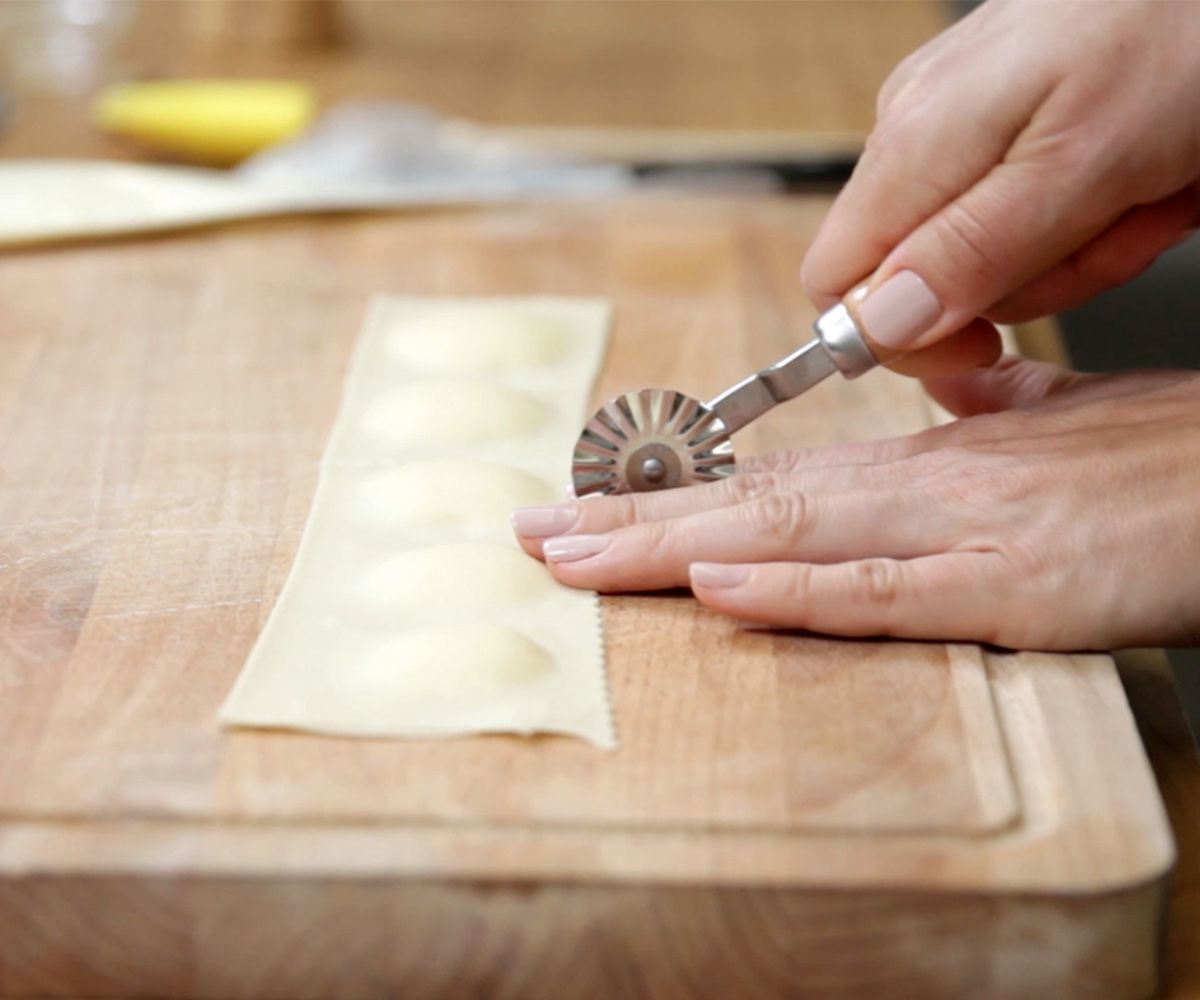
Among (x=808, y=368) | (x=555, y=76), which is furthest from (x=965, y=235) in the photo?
(x=555, y=76)

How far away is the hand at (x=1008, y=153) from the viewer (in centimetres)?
112

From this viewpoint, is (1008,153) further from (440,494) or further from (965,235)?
(440,494)

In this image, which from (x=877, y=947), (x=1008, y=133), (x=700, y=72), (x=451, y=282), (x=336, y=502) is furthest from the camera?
(x=700, y=72)

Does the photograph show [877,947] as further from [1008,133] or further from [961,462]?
[1008,133]

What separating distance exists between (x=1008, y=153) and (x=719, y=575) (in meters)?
0.38

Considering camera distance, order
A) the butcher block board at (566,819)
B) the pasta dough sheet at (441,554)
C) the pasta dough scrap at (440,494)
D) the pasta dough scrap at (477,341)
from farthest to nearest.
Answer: the pasta dough scrap at (477,341)
the pasta dough scrap at (440,494)
the pasta dough sheet at (441,554)
the butcher block board at (566,819)

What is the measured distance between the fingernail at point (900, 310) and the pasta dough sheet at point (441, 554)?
0.97 ft

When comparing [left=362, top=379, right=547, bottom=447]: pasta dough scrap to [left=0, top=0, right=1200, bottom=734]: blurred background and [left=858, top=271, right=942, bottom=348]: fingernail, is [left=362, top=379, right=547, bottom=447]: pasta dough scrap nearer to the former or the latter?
[left=858, top=271, right=942, bottom=348]: fingernail

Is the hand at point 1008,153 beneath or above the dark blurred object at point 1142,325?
above

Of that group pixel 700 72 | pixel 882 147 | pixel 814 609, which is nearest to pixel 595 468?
pixel 814 609

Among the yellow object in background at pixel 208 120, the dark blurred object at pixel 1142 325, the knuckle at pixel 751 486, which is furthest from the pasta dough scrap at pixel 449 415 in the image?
the dark blurred object at pixel 1142 325

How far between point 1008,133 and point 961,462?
24cm

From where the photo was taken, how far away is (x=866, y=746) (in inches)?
39.7

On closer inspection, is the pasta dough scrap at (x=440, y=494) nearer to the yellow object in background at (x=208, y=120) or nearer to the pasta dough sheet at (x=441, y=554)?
the pasta dough sheet at (x=441, y=554)
